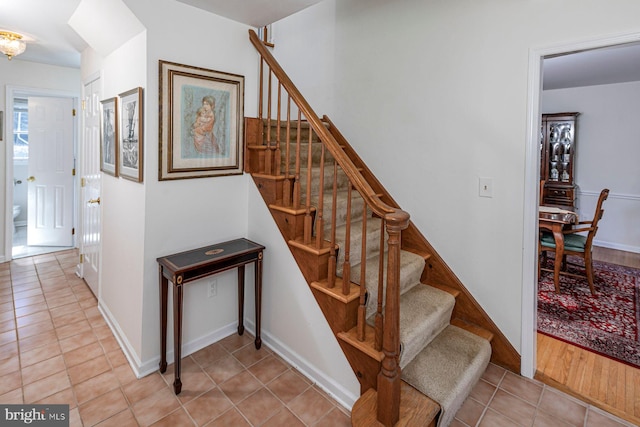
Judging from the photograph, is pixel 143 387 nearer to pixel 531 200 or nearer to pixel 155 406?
pixel 155 406

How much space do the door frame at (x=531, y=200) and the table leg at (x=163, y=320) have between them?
2.27 meters

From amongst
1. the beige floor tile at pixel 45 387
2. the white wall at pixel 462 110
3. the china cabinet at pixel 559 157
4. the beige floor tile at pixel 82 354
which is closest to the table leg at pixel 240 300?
the beige floor tile at pixel 82 354

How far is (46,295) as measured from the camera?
10.6 ft

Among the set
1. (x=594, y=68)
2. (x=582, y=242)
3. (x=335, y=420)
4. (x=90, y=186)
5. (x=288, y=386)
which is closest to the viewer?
(x=335, y=420)

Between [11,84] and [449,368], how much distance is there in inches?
211

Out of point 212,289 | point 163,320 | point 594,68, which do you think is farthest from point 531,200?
point 594,68

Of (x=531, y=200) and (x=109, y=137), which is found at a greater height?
(x=109, y=137)

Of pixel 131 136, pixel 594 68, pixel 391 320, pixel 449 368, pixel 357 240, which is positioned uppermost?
pixel 594 68

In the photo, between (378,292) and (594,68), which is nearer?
(378,292)

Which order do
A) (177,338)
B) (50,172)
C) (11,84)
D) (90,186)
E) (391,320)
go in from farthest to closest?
(50,172) → (11,84) → (90,186) → (177,338) → (391,320)

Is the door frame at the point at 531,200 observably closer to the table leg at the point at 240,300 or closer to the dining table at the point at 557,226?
the dining table at the point at 557,226

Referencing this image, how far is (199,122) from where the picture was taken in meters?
2.26

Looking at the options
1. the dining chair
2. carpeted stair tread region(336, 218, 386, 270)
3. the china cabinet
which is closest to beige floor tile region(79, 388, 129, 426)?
carpeted stair tread region(336, 218, 386, 270)

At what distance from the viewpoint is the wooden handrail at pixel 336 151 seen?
1.60 metres
